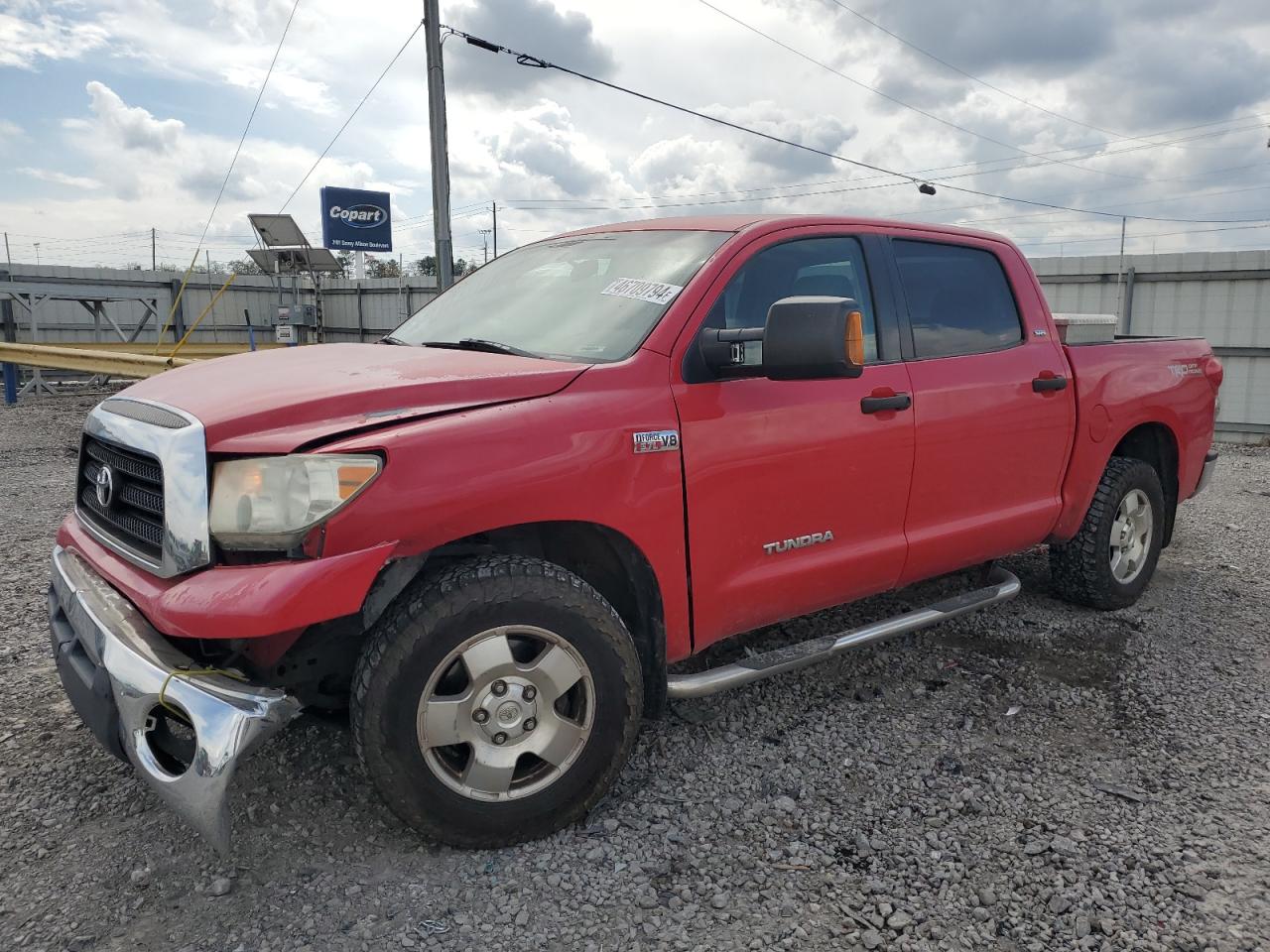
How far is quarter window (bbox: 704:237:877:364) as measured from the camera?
3057 mm

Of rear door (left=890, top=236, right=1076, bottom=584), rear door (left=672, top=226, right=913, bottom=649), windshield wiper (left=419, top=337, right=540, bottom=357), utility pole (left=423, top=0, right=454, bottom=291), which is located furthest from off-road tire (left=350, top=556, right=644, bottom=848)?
utility pole (left=423, top=0, right=454, bottom=291)

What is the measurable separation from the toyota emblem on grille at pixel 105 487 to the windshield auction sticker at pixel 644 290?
5.41 feet

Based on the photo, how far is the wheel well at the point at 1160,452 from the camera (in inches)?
185

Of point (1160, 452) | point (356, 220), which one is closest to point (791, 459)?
point (1160, 452)

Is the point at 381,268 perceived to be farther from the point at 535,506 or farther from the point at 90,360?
the point at 535,506

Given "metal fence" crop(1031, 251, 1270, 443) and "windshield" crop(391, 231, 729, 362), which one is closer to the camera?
"windshield" crop(391, 231, 729, 362)

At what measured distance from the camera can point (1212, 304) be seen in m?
12.0

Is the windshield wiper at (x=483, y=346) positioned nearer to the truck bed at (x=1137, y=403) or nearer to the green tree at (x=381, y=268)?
the truck bed at (x=1137, y=403)

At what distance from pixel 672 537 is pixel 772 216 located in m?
1.37

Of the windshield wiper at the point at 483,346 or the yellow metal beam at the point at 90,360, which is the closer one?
the windshield wiper at the point at 483,346

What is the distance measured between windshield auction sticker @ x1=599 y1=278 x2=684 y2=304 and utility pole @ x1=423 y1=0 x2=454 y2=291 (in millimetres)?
8899

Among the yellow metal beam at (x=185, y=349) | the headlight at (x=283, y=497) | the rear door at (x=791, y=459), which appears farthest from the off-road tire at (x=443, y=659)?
the yellow metal beam at (x=185, y=349)

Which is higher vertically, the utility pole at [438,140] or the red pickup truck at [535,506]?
the utility pole at [438,140]

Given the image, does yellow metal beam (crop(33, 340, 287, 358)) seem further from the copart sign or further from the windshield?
the windshield
